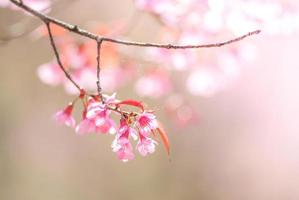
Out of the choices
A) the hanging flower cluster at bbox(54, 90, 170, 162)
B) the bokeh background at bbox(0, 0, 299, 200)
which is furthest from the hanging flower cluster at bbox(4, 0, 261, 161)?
the bokeh background at bbox(0, 0, 299, 200)

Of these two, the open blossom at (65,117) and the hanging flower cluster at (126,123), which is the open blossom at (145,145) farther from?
the open blossom at (65,117)

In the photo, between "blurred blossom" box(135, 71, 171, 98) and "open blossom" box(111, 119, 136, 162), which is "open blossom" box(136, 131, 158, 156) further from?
"blurred blossom" box(135, 71, 171, 98)

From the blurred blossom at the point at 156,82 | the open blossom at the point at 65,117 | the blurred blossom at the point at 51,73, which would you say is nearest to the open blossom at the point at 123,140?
the open blossom at the point at 65,117

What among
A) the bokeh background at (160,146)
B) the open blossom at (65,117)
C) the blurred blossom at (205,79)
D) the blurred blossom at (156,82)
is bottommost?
the open blossom at (65,117)

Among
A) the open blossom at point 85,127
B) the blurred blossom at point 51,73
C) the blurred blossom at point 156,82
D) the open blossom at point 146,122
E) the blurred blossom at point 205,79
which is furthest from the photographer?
the blurred blossom at point 205,79

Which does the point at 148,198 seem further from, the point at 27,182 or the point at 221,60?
the point at 221,60

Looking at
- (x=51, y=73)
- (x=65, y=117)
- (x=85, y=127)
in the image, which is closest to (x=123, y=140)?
(x=85, y=127)

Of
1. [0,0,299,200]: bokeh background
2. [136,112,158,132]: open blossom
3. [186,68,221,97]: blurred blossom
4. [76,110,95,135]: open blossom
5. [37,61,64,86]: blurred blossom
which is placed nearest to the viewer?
[136,112,158,132]: open blossom
